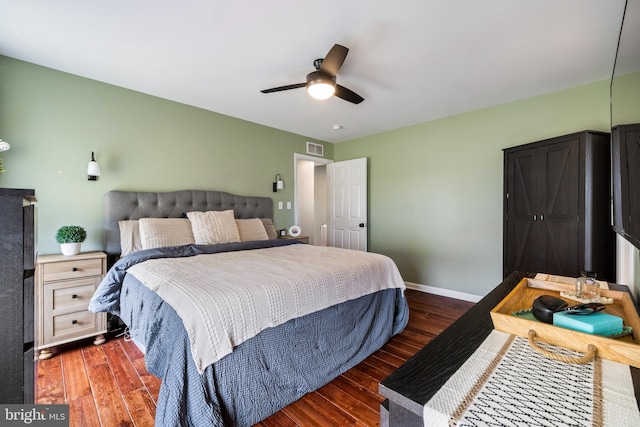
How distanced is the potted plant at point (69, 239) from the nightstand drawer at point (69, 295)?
28 centimetres

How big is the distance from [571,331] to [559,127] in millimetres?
3207

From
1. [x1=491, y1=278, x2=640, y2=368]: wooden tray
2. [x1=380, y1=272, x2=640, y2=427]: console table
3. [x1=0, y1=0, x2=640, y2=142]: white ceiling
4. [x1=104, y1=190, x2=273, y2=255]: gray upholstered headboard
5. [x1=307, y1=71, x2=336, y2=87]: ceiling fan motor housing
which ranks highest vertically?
[x1=0, y1=0, x2=640, y2=142]: white ceiling

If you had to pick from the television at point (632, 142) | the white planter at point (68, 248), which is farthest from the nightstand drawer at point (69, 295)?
the television at point (632, 142)

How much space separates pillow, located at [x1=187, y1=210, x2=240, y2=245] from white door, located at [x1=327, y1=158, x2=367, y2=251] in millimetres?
2156

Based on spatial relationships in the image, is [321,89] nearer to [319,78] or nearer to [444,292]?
[319,78]

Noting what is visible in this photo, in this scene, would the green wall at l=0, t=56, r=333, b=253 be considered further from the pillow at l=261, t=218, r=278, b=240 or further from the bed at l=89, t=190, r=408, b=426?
the pillow at l=261, t=218, r=278, b=240

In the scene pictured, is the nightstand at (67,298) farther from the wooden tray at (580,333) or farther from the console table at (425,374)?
the wooden tray at (580,333)

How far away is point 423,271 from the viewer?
4.09 meters

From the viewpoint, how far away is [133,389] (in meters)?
1.82

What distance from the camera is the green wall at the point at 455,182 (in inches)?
119

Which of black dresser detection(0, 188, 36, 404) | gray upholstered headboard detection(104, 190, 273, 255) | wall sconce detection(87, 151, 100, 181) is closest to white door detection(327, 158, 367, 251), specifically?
gray upholstered headboard detection(104, 190, 273, 255)

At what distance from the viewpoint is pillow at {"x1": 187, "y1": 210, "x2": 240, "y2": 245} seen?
9.73ft

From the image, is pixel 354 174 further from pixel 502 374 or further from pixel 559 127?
pixel 502 374

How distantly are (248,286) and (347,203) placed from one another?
3.43 meters
